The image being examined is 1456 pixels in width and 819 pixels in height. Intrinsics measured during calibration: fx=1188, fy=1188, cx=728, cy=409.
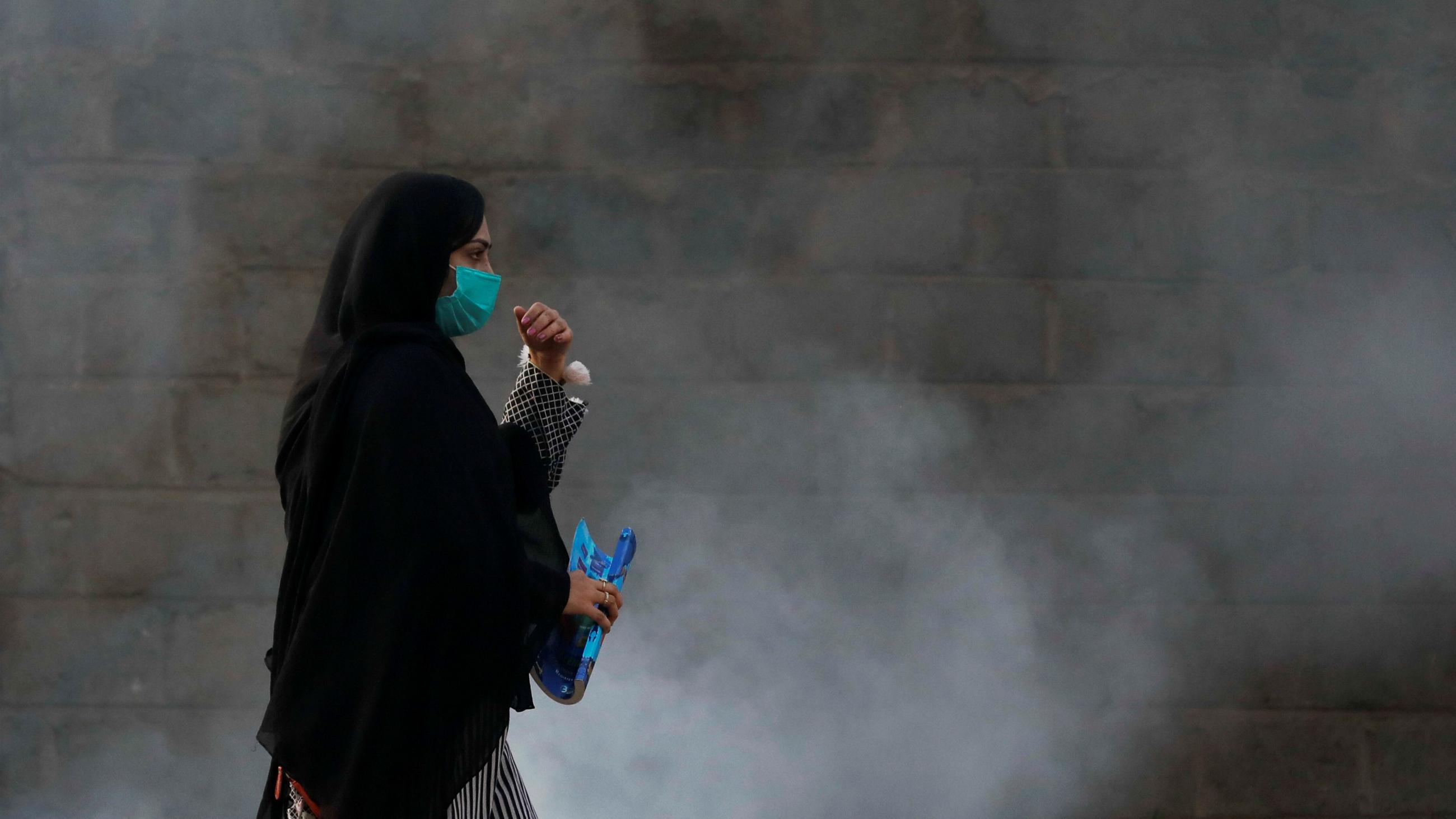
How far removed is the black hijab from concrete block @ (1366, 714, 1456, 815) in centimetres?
297

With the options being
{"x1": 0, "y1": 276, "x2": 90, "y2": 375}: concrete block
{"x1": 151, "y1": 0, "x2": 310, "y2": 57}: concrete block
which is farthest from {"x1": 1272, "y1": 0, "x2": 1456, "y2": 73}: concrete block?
{"x1": 0, "y1": 276, "x2": 90, "y2": 375}: concrete block

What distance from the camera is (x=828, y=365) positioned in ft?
12.1

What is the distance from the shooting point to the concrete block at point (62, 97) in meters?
3.71

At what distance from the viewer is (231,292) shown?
3.72m

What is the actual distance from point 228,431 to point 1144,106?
304 centimetres

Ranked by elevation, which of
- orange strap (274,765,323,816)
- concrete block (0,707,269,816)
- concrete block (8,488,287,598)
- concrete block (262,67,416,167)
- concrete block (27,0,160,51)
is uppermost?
concrete block (27,0,160,51)

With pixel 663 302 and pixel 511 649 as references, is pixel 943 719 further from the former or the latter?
Result: pixel 511 649

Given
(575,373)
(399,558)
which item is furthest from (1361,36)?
(399,558)

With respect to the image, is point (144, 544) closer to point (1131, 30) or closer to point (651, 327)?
point (651, 327)

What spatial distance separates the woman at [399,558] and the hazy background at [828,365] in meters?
1.59

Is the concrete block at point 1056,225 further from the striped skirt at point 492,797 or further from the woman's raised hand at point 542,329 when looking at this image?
the striped skirt at point 492,797

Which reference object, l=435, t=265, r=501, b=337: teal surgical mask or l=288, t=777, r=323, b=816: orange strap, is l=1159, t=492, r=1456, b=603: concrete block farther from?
l=288, t=777, r=323, b=816: orange strap

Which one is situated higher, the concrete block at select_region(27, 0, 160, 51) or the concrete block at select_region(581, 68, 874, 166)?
the concrete block at select_region(27, 0, 160, 51)

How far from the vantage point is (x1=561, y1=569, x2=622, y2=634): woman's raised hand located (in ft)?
7.02
